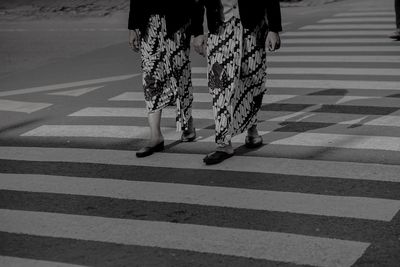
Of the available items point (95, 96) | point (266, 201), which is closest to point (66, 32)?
point (95, 96)

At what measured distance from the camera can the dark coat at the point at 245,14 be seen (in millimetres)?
6789

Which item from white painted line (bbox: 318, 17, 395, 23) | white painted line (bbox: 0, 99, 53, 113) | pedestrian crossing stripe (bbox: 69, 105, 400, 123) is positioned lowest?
white painted line (bbox: 318, 17, 395, 23)

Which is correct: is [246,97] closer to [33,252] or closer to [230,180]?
[230,180]

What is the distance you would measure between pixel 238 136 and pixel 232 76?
3.57 ft

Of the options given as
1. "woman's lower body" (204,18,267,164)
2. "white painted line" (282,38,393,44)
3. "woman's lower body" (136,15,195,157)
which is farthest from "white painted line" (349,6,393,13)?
"woman's lower body" (204,18,267,164)

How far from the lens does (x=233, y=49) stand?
6.93 metres

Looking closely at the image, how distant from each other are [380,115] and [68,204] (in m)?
3.65

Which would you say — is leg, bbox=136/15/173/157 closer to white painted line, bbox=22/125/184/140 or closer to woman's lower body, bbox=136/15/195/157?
woman's lower body, bbox=136/15/195/157

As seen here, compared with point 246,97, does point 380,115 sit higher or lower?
lower

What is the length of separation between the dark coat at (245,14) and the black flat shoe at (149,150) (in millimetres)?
1045

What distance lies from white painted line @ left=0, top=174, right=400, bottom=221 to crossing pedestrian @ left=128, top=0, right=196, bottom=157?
34.3 inches

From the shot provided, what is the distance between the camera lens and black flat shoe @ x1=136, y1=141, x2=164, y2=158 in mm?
7359

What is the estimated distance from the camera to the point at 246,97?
23.7 feet

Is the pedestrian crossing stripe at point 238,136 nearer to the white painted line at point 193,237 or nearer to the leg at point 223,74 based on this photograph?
the leg at point 223,74
